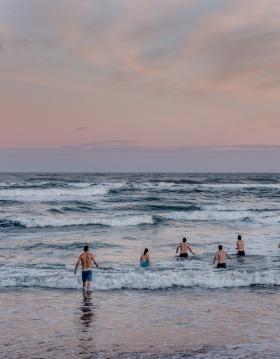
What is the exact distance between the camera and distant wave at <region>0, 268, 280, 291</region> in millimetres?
16688

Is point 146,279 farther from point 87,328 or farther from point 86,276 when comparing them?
point 87,328

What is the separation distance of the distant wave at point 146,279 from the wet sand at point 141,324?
2.33 ft

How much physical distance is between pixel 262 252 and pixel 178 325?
13.2 metres

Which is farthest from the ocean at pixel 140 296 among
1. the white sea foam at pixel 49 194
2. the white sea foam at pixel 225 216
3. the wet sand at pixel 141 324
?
the white sea foam at pixel 49 194

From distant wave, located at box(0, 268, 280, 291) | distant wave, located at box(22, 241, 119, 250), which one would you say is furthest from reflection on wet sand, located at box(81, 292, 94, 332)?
distant wave, located at box(22, 241, 119, 250)

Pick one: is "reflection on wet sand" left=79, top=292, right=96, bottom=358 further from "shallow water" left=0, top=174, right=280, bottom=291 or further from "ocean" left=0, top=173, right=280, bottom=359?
"shallow water" left=0, top=174, right=280, bottom=291

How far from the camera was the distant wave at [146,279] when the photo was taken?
54.7ft

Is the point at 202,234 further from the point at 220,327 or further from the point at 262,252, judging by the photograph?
the point at 220,327

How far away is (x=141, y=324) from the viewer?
12445 mm

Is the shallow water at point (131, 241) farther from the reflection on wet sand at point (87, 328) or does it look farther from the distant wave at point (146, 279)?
the reflection on wet sand at point (87, 328)

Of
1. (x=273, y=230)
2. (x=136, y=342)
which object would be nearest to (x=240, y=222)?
(x=273, y=230)

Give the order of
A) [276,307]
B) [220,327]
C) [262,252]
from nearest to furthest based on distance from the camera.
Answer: [220,327] < [276,307] < [262,252]

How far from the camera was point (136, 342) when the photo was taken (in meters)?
11.1

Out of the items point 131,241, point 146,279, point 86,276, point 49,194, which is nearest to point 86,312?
point 86,276
